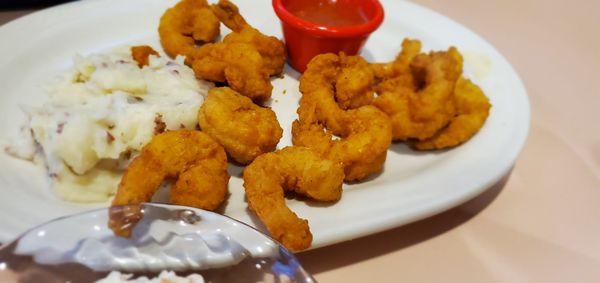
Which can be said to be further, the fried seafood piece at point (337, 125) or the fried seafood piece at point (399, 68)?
the fried seafood piece at point (399, 68)

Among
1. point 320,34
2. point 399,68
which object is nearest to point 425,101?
Answer: point 399,68

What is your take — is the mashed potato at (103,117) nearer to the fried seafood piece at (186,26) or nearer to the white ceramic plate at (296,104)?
the white ceramic plate at (296,104)

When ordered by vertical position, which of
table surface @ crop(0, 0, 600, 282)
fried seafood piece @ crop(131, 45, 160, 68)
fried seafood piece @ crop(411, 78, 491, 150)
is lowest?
table surface @ crop(0, 0, 600, 282)

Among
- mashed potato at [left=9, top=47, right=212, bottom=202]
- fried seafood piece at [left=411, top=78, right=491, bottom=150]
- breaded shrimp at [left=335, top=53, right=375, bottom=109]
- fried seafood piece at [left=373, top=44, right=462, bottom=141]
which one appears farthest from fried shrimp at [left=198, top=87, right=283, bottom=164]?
fried seafood piece at [left=411, top=78, right=491, bottom=150]

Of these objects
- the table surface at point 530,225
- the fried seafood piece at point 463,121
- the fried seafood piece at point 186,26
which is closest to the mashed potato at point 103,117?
the fried seafood piece at point 186,26

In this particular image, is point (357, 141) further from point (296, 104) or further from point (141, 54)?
point (141, 54)

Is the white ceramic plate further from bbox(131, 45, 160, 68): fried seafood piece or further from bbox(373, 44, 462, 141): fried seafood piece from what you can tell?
bbox(131, 45, 160, 68): fried seafood piece

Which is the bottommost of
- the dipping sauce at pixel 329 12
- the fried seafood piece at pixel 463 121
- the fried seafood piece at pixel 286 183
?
the fried seafood piece at pixel 463 121
